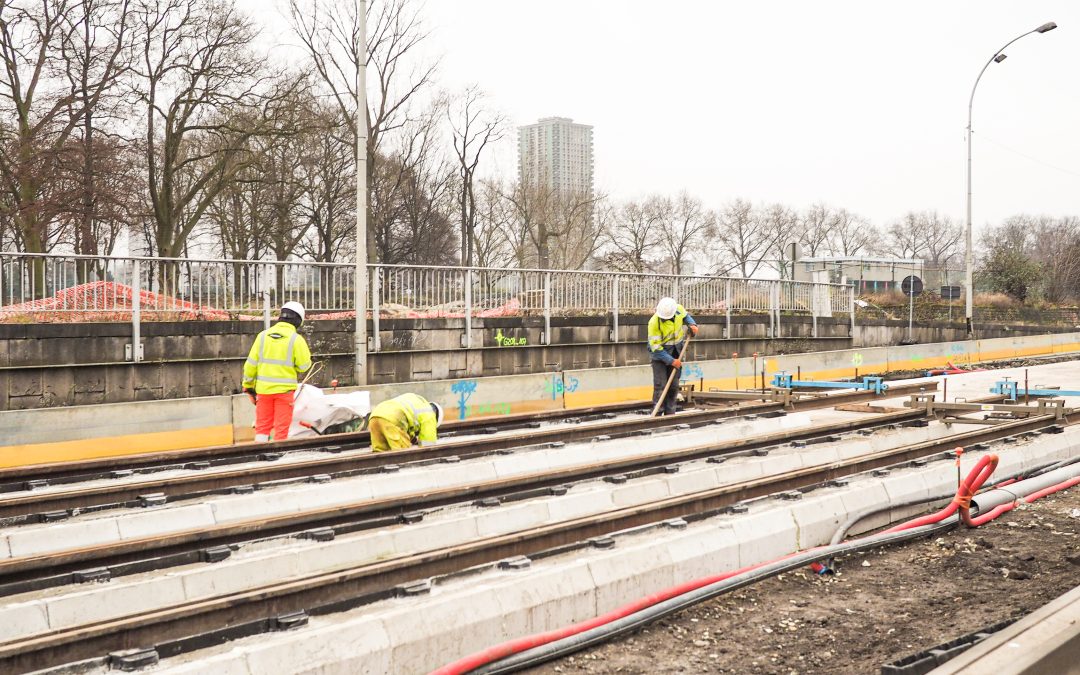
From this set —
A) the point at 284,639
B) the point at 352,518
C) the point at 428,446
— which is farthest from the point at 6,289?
the point at 284,639

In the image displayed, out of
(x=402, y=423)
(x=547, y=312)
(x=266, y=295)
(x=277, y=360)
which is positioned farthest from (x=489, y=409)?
(x=277, y=360)

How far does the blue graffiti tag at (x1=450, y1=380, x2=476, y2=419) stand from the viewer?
16188 mm

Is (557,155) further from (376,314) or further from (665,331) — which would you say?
(665,331)

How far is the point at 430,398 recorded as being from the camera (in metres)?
15.9

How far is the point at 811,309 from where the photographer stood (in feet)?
88.1

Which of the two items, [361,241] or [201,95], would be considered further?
[201,95]

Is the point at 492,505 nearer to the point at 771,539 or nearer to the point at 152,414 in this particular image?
the point at 771,539

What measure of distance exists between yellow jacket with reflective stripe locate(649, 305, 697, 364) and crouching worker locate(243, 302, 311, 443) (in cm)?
530

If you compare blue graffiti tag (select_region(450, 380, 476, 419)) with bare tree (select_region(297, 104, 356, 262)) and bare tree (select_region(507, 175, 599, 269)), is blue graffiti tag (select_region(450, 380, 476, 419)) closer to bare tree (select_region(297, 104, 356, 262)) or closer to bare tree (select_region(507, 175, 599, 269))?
bare tree (select_region(297, 104, 356, 262))

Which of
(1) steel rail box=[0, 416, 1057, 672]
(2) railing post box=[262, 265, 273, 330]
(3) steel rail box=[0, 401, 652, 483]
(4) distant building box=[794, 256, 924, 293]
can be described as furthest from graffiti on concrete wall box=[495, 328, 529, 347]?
(4) distant building box=[794, 256, 924, 293]

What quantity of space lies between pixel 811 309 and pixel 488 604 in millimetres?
23160

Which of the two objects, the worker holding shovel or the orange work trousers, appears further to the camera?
the worker holding shovel

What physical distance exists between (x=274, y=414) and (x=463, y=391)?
5.36 m

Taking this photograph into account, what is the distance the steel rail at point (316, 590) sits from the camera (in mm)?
4473
